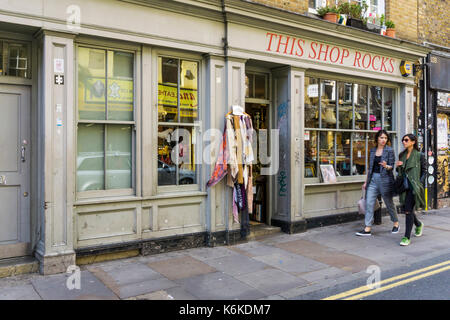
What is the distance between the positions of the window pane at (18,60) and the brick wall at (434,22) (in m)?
9.82

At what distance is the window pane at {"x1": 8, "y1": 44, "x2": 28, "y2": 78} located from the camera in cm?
597

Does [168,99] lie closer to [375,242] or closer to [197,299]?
[197,299]

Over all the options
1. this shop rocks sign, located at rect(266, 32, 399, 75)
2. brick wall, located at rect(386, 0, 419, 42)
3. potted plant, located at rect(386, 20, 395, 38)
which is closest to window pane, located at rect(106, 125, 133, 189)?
this shop rocks sign, located at rect(266, 32, 399, 75)

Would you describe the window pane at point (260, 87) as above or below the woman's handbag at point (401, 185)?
above

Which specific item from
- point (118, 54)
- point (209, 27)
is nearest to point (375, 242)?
point (209, 27)

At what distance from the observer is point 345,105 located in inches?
382

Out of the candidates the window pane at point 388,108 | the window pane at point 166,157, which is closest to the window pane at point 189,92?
the window pane at point 166,157

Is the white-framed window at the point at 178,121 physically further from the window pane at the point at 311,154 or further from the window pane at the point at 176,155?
the window pane at the point at 311,154

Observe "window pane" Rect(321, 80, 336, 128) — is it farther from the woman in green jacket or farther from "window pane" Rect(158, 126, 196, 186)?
"window pane" Rect(158, 126, 196, 186)

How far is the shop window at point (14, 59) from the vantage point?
5898mm

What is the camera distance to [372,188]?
8266 millimetres

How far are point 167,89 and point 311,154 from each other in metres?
3.76

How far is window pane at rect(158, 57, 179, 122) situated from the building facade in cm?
2
